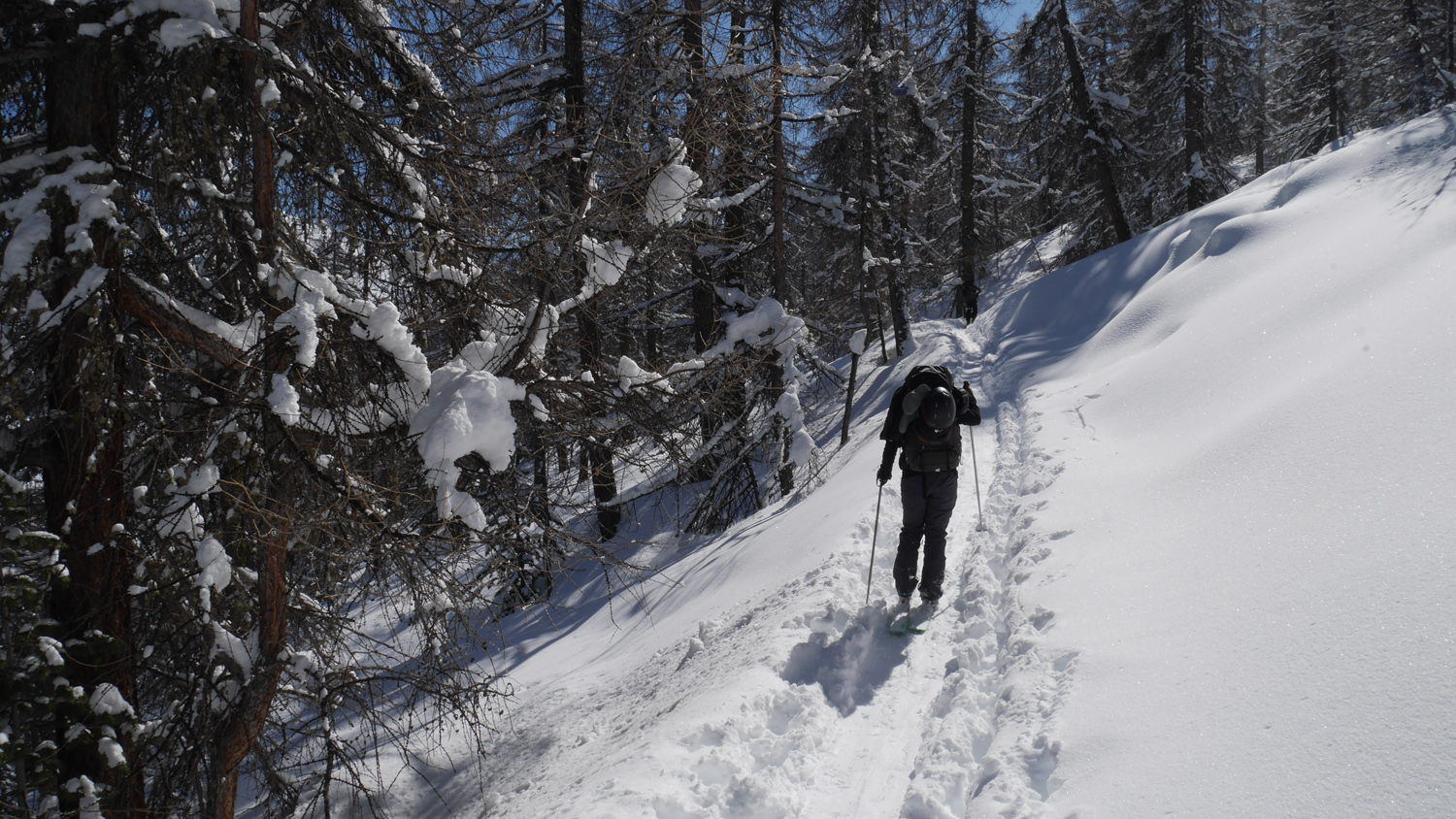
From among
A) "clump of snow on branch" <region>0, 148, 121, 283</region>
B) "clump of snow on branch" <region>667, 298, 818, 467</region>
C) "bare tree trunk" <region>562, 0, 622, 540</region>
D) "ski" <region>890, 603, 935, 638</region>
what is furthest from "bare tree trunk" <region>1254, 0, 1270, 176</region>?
"clump of snow on branch" <region>0, 148, 121, 283</region>

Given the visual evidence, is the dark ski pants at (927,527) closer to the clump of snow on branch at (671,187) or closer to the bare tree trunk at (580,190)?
the bare tree trunk at (580,190)

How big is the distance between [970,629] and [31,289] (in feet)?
18.7

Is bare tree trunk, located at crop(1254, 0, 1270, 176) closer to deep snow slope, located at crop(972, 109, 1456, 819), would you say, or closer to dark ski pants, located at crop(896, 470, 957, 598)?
deep snow slope, located at crop(972, 109, 1456, 819)

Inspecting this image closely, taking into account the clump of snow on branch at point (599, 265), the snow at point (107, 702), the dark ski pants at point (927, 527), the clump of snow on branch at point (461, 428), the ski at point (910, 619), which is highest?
A: the clump of snow on branch at point (599, 265)

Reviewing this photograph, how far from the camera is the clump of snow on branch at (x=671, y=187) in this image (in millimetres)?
4480

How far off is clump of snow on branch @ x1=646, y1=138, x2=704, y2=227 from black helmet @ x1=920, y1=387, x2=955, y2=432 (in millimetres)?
2468

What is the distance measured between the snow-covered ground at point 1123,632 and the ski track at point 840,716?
2 cm

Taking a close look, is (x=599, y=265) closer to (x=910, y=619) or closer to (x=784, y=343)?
(x=910, y=619)

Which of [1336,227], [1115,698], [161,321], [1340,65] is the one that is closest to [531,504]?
[161,321]

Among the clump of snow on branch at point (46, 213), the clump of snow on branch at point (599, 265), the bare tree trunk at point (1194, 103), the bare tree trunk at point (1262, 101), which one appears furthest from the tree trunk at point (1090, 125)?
the clump of snow on branch at point (46, 213)

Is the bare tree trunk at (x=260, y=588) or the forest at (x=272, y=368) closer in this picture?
the forest at (x=272, y=368)

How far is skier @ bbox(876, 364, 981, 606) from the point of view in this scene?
5.66 meters

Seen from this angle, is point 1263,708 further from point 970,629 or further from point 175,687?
point 175,687

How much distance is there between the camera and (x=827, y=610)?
17.9ft
